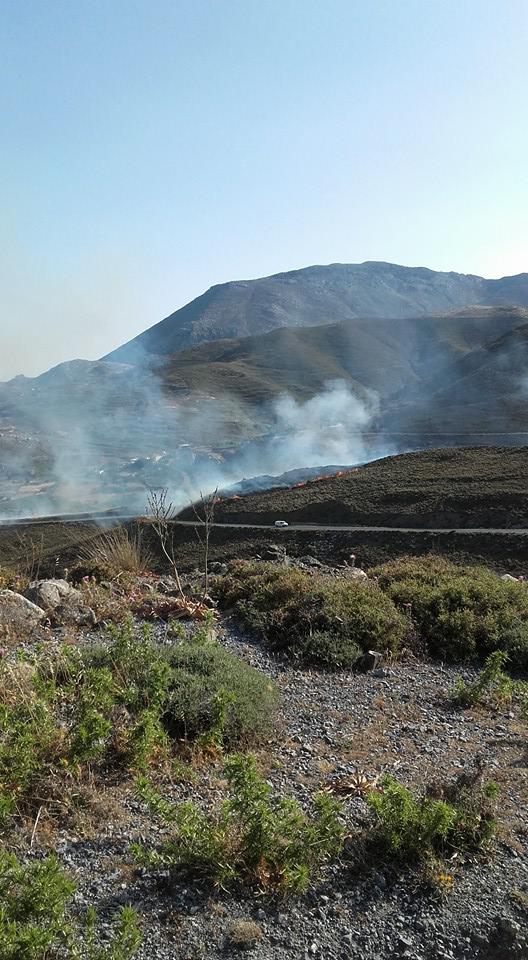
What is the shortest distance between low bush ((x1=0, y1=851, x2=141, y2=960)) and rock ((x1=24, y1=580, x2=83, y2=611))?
672 centimetres

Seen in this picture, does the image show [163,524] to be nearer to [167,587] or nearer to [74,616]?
[167,587]

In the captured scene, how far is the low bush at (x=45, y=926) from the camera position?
10.5 ft

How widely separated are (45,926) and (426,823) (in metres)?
2.42

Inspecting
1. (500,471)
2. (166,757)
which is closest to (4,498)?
(500,471)

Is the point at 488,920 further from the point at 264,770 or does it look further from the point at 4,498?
the point at 4,498

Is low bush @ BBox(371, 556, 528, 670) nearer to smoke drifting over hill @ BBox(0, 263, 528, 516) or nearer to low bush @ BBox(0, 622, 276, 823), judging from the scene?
low bush @ BBox(0, 622, 276, 823)

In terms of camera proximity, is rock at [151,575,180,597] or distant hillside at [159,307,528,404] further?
distant hillside at [159,307,528,404]

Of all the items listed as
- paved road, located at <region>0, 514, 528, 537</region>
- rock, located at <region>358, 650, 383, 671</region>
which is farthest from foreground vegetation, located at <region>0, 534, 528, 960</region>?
paved road, located at <region>0, 514, 528, 537</region>

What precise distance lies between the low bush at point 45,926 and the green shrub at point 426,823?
1841 mm

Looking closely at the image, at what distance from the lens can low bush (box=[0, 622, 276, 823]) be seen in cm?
486

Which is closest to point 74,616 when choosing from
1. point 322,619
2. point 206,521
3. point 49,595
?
point 49,595

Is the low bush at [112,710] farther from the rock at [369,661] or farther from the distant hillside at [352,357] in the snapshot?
the distant hillside at [352,357]

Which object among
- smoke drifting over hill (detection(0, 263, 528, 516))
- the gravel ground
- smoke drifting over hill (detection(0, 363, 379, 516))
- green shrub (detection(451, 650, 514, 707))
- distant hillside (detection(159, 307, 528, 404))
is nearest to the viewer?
the gravel ground

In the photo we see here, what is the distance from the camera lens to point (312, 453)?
246 ft
